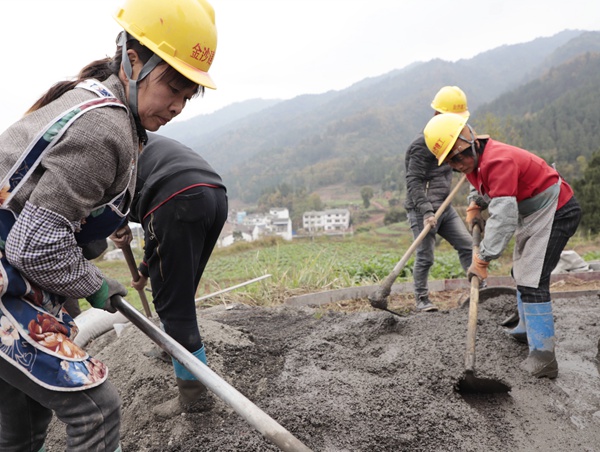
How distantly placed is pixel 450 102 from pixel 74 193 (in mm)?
3709

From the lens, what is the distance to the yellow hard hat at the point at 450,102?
163 inches

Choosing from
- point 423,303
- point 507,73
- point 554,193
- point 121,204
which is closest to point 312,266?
point 423,303

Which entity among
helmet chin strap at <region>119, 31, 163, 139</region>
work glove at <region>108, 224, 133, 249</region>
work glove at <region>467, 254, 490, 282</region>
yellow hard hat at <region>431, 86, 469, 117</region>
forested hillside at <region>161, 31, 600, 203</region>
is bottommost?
forested hillside at <region>161, 31, 600, 203</region>

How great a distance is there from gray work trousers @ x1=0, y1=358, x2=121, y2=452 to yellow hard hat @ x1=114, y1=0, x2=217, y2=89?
3.39 ft

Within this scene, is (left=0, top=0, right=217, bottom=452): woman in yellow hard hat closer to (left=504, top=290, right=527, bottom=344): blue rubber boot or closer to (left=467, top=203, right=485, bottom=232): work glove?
(left=467, top=203, right=485, bottom=232): work glove

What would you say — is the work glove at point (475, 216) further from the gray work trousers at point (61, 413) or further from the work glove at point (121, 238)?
the gray work trousers at point (61, 413)

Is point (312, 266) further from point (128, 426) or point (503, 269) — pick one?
point (128, 426)

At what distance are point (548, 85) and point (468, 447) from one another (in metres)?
98.3

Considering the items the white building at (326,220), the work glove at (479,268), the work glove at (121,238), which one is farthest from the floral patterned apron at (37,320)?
the white building at (326,220)

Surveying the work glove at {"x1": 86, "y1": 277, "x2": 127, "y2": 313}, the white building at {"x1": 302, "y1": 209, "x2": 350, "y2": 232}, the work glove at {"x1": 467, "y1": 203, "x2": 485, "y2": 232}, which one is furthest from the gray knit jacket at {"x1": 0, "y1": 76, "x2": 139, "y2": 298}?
the white building at {"x1": 302, "y1": 209, "x2": 350, "y2": 232}

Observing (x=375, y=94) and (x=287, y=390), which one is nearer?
(x=287, y=390)

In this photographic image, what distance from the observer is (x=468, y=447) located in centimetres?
206

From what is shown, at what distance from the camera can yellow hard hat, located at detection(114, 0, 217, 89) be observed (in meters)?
1.42

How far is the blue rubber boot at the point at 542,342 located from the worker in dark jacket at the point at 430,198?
134 centimetres
